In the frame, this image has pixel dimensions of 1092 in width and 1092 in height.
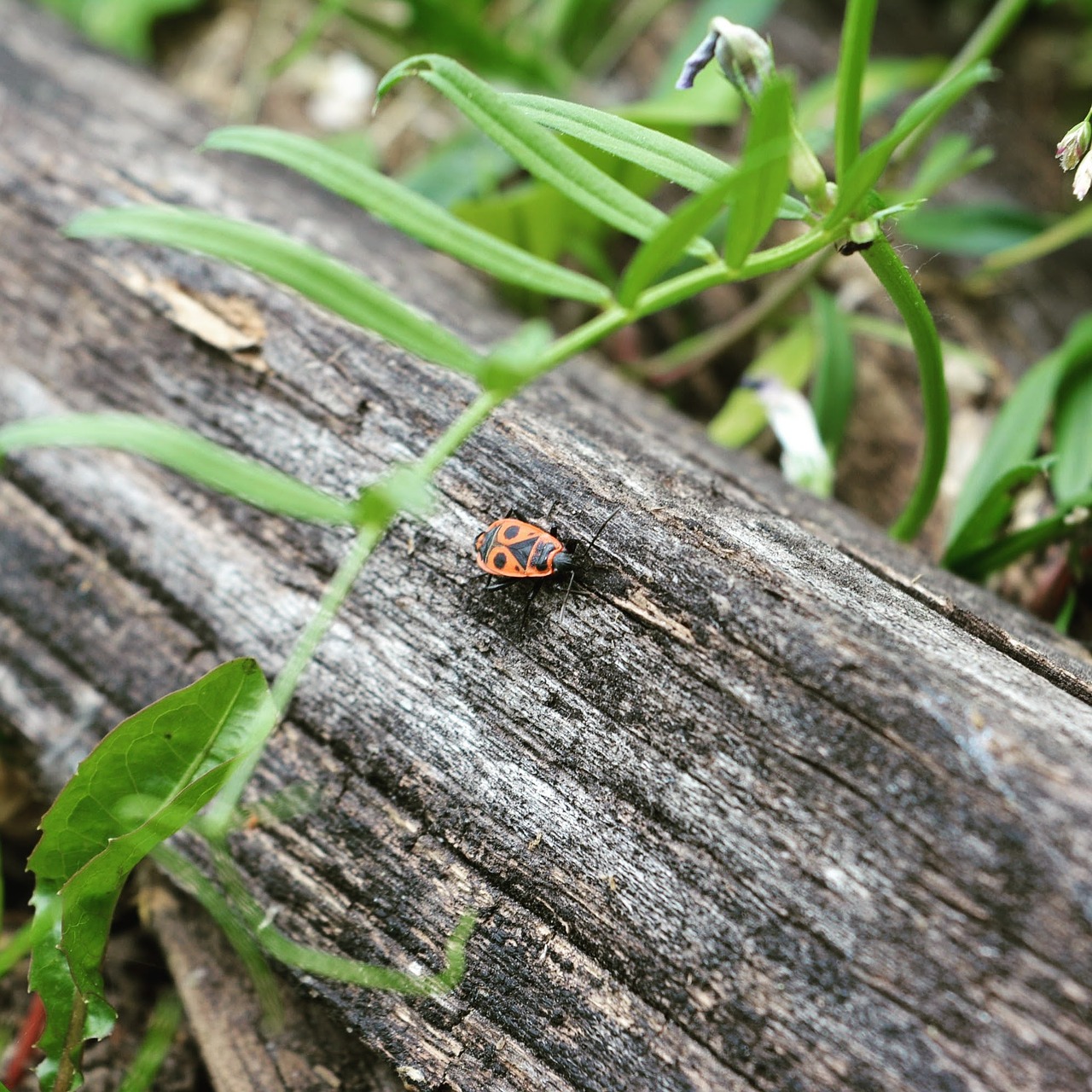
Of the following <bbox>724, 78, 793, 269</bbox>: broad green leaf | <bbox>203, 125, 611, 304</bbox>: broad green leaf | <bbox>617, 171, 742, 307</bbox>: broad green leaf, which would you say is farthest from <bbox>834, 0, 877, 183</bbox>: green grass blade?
<bbox>203, 125, 611, 304</bbox>: broad green leaf

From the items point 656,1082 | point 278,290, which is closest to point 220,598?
point 278,290

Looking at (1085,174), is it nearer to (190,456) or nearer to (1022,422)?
(1022,422)

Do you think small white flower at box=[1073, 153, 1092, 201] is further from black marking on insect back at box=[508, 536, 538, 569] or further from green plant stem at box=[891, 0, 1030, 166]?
black marking on insect back at box=[508, 536, 538, 569]

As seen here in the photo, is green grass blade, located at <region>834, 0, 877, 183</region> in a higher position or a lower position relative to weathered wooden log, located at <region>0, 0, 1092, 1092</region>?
higher

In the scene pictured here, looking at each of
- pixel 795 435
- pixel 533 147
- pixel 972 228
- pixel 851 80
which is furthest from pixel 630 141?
pixel 972 228

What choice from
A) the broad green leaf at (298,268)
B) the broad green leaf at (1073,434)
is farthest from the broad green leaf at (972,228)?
the broad green leaf at (298,268)

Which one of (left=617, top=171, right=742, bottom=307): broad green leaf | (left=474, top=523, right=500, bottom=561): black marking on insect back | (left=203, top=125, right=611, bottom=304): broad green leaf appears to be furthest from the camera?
(left=474, top=523, right=500, bottom=561): black marking on insect back

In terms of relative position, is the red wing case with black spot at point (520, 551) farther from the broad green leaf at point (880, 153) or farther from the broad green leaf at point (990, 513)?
the broad green leaf at point (990, 513)

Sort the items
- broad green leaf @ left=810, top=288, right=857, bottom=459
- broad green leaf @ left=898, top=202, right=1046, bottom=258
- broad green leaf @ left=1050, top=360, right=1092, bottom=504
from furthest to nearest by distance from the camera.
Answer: broad green leaf @ left=898, top=202, right=1046, bottom=258 < broad green leaf @ left=810, top=288, right=857, bottom=459 < broad green leaf @ left=1050, top=360, right=1092, bottom=504

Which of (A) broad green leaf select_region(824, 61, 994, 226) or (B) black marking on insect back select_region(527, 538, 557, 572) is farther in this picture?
(B) black marking on insect back select_region(527, 538, 557, 572)
